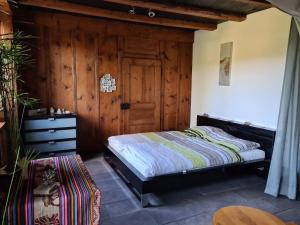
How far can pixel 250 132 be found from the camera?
368 centimetres

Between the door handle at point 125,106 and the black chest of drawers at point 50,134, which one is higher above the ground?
the door handle at point 125,106

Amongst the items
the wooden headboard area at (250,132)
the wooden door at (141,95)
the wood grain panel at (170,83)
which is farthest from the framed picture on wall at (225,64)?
the wooden door at (141,95)

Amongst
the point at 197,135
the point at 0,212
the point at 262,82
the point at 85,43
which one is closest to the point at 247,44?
the point at 262,82

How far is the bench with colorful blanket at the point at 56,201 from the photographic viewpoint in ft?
5.45

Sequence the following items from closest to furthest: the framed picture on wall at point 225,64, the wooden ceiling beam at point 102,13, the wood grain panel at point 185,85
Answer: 1. the wooden ceiling beam at point 102,13
2. the framed picture on wall at point 225,64
3. the wood grain panel at point 185,85

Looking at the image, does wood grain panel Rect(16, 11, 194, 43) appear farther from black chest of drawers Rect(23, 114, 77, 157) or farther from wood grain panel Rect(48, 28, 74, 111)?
black chest of drawers Rect(23, 114, 77, 157)

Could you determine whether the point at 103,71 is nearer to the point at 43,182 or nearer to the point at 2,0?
the point at 2,0

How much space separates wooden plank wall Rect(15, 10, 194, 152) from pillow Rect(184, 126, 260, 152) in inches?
50.9

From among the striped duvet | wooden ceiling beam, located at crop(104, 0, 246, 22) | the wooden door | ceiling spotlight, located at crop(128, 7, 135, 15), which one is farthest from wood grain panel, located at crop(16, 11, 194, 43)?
the striped duvet

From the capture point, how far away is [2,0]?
107 inches

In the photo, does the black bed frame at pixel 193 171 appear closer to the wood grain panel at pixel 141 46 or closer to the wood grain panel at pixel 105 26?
the wood grain panel at pixel 141 46

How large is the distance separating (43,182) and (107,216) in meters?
0.87

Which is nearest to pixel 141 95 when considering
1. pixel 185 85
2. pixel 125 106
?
pixel 125 106

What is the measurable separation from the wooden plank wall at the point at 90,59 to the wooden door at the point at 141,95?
123 millimetres
